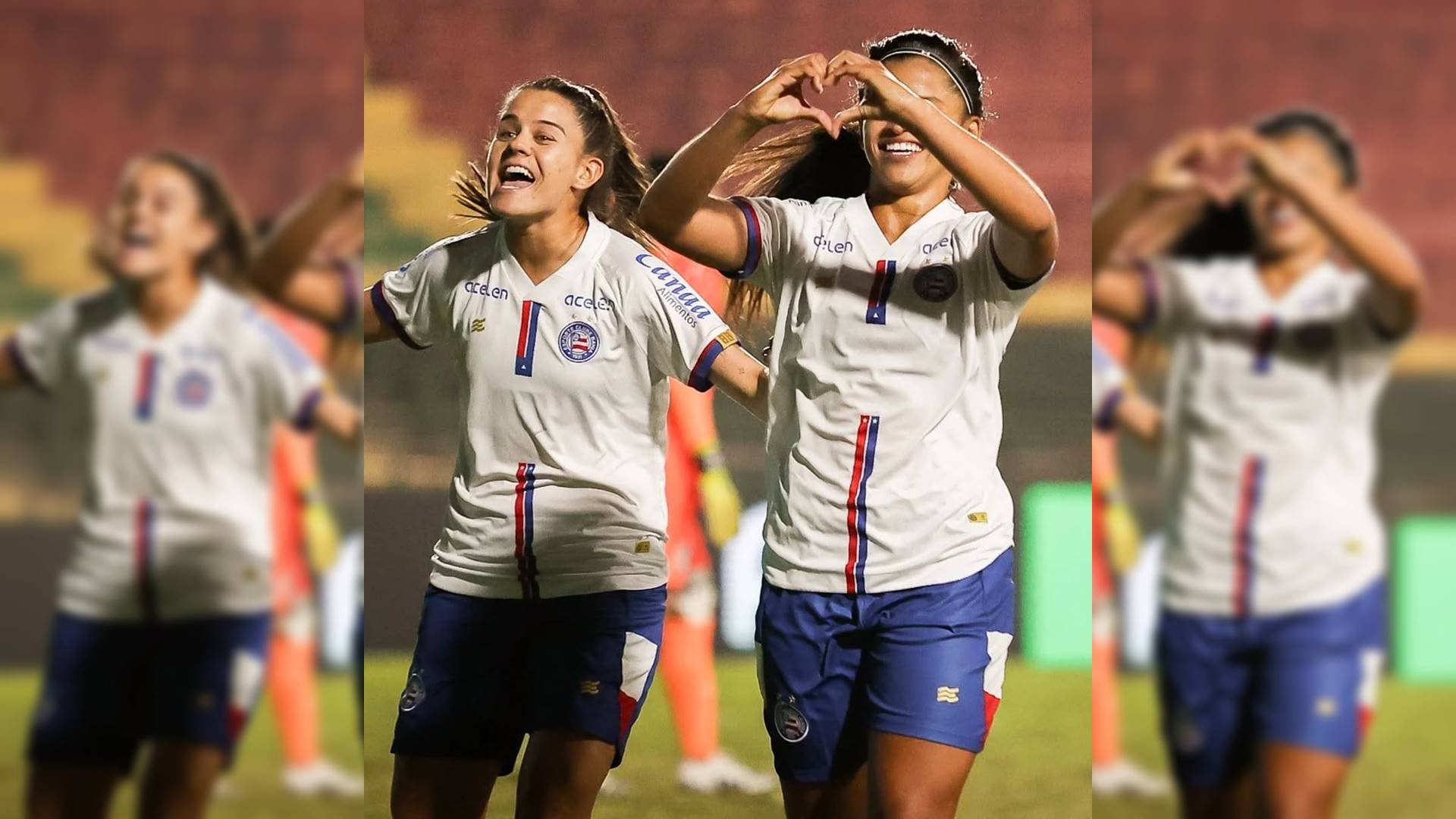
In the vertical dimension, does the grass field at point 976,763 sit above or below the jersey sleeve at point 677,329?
below

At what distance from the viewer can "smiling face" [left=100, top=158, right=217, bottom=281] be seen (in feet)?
7.86

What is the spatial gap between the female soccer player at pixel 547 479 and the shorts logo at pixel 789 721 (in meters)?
0.29

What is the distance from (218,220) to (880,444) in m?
1.13

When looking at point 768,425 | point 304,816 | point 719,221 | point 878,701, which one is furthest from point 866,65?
point 304,816

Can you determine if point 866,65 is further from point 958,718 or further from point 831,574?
point 958,718

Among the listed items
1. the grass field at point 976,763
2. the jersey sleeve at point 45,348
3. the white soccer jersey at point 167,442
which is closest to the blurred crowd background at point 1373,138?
the grass field at point 976,763

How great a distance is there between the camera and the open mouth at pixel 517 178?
2607mm

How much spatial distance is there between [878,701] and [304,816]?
1.07 metres

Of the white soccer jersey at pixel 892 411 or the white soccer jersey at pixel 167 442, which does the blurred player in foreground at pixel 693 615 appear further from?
the white soccer jersey at pixel 167 442

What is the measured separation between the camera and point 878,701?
7.52 ft

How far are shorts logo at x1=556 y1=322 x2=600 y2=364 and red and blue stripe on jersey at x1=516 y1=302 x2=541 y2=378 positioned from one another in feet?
0.15

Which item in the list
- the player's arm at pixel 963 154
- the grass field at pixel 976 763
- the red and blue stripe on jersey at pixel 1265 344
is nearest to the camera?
the red and blue stripe on jersey at pixel 1265 344

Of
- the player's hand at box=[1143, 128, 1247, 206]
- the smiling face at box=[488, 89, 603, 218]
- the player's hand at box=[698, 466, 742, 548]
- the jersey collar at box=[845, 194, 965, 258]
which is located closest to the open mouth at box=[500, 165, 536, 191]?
the smiling face at box=[488, 89, 603, 218]

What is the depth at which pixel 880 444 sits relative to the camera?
2.38m
